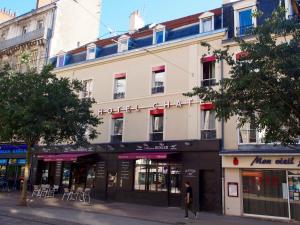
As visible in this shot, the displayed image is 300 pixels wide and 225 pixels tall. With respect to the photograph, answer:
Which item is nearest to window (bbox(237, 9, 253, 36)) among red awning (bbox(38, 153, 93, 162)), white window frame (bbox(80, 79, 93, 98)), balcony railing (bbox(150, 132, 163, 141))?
balcony railing (bbox(150, 132, 163, 141))

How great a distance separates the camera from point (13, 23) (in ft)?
108

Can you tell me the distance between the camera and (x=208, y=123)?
61.7ft

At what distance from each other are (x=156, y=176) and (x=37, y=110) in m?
7.83

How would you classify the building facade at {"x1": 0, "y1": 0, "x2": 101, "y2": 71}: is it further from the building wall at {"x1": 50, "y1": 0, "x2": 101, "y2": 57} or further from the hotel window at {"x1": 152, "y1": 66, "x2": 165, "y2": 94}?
the hotel window at {"x1": 152, "y1": 66, "x2": 165, "y2": 94}

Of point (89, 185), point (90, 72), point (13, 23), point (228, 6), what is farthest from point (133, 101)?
point (13, 23)

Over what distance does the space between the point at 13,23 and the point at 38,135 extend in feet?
65.5

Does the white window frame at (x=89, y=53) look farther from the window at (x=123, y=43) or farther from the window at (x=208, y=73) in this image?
the window at (x=208, y=73)

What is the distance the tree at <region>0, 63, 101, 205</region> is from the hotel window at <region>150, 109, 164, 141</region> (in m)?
4.24

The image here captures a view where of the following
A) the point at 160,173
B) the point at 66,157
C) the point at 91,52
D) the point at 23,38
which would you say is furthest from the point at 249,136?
the point at 23,38

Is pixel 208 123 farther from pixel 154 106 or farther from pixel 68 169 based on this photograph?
pixel 68 169

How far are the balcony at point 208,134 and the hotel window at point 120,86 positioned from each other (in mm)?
6507

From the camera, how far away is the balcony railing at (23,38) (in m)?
29.2

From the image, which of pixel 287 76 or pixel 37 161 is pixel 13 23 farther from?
pixel 287 76

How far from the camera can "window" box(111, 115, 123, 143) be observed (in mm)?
22297
